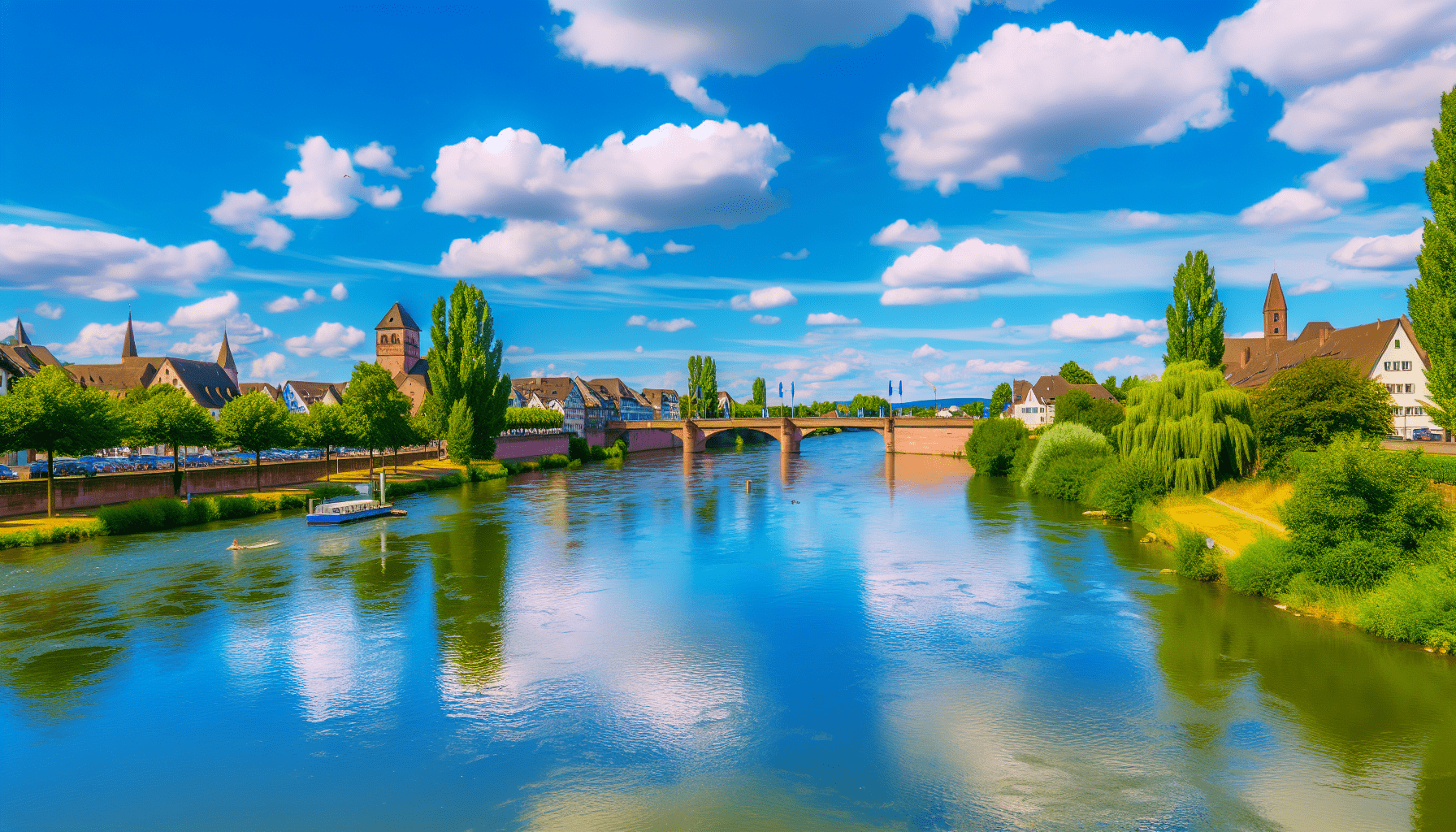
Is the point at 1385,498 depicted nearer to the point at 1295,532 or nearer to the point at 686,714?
the point at 1295,532

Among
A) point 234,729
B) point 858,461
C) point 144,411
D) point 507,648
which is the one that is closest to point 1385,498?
point 507,648

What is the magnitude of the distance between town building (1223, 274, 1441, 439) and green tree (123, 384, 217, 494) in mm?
68117

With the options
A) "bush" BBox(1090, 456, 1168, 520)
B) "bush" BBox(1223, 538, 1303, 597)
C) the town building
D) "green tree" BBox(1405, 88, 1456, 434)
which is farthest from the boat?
the town building

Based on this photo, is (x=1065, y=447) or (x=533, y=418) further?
(x=533, y=418)

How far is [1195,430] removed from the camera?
37.6 m

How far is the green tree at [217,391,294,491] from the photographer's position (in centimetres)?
4859

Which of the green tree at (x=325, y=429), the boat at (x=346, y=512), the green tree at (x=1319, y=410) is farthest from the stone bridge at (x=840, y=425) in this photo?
the boat at (x=346, y=512)

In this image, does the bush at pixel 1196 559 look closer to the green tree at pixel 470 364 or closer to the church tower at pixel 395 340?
the green tree at pixel 470 364

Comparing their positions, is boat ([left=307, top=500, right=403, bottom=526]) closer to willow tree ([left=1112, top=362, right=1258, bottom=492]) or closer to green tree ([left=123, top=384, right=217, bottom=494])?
green tree ([left=123, top=384, right=217, bottom=494])

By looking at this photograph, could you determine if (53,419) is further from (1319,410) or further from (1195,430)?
(1319,410)

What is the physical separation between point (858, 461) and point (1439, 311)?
239 feet

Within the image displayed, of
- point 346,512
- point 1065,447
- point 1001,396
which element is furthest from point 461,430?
point 1001,396

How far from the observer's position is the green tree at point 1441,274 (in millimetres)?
27000

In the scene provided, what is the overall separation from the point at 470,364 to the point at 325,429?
1750 centimetres
